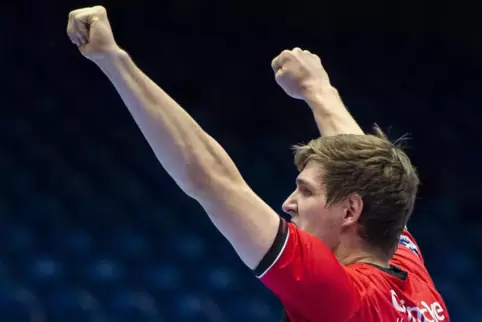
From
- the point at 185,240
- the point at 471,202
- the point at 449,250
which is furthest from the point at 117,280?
the point at 471,202

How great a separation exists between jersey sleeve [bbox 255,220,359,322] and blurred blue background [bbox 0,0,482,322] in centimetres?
284

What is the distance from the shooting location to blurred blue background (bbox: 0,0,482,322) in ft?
14.4

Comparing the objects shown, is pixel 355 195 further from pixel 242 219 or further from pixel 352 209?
pixel 242 219

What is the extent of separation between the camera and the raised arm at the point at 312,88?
2041mm

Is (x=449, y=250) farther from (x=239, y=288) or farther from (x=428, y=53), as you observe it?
(x=428, y=53)

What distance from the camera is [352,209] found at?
157 centimetres

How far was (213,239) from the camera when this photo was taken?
187 inches

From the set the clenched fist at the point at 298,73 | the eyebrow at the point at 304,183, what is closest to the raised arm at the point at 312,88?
the clenched fist at the point at 298,73

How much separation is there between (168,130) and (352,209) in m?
0.45

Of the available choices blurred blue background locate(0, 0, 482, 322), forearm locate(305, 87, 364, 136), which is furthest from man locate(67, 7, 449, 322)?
blurred blue background locate(0, 0, 482, 322)

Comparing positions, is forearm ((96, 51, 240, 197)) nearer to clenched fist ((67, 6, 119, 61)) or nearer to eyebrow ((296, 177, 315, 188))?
clenched fist ((67, 6, 119, 61))

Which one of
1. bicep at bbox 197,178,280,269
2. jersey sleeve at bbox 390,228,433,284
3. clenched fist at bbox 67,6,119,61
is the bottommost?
jersey sleeve at bbox 390,228,433,284

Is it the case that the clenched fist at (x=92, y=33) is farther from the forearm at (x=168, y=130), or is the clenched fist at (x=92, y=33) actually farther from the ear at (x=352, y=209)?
the ear at (x=352, y=209)

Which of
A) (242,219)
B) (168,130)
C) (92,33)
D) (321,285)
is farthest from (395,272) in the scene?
(92,33)
